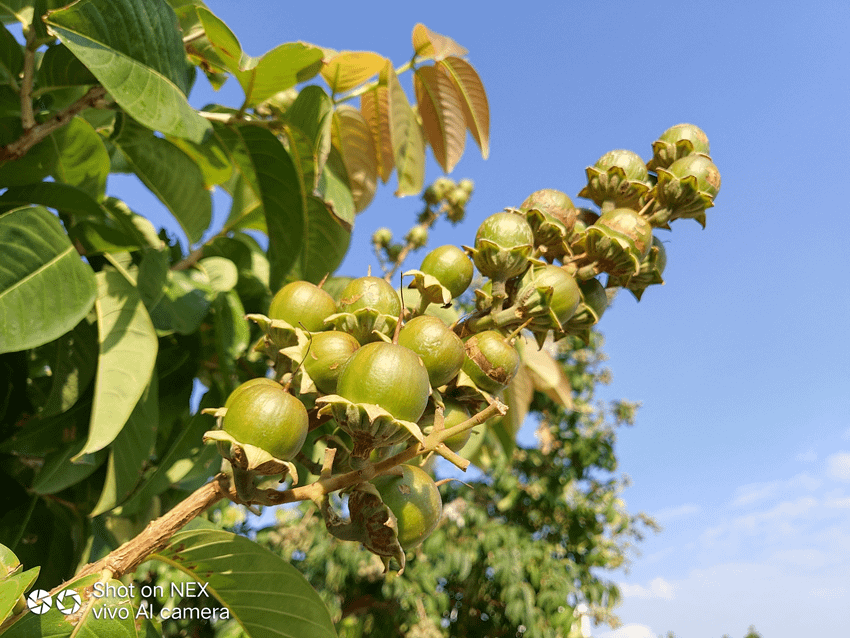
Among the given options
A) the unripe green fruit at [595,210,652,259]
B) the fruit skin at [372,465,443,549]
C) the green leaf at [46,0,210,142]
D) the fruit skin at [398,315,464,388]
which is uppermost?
the green leaf at [46,0,210,142]

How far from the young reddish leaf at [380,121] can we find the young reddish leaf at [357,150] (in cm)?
3

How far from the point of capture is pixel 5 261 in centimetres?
96

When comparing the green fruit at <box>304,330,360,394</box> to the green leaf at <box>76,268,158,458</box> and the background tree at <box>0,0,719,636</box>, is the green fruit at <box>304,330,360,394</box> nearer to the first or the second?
the background tree at <box>0,0,719,636</box>

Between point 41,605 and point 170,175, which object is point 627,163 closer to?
point 41,605

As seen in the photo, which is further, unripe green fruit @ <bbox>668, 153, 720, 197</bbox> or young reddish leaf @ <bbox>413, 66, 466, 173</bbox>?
young reddish leaf @ <bbox>413, 66, 466, 173</bbox>

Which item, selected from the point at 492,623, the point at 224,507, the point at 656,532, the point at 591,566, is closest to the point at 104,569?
the point at 224,507

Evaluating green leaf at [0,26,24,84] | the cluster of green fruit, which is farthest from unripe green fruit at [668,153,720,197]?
green leaf at [0,26,24,84]

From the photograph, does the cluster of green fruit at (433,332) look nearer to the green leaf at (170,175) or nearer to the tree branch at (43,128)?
the tree branch at (43,128)

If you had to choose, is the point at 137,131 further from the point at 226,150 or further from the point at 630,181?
the point at 630,181

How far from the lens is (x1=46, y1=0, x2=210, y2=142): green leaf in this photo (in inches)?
37.5

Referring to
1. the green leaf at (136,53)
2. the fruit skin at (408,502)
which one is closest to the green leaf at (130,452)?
the green leaf at (136,53)

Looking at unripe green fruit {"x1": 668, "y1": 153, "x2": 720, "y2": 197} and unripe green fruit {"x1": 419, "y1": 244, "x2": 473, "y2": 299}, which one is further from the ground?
unripe green fruit {"x1": 668, "y1": 153, "x2": 720, "y2": 197}

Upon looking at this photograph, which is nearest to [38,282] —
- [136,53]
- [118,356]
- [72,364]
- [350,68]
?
[118,356]

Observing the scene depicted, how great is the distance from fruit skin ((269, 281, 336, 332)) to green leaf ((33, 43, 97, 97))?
0.86 meters
